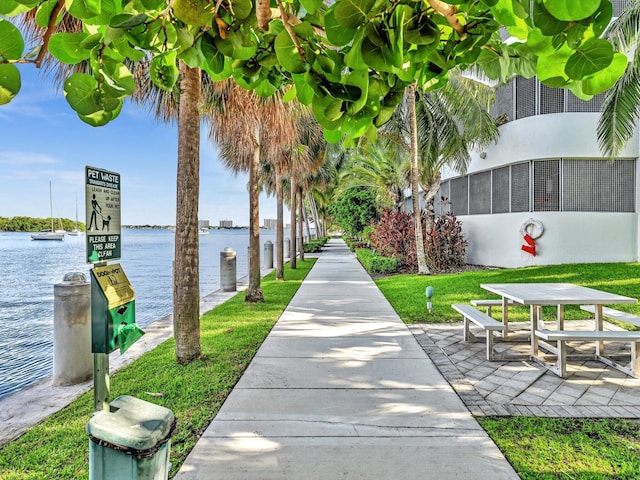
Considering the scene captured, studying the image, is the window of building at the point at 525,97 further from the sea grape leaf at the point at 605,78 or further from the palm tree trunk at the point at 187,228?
the sea grape leaf at the point at 605,78

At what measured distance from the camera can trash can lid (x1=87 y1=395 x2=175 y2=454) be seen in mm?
1697

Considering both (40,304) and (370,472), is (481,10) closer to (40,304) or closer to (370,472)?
(370,472)

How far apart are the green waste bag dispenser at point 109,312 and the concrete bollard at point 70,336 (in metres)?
2.01

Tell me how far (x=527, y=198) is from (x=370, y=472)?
13412 millimetres

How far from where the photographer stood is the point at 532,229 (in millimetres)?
13492

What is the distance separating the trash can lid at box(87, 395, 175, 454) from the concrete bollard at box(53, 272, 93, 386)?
128 inches

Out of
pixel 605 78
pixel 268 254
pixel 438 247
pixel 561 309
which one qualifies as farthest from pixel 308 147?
pixel 605 78

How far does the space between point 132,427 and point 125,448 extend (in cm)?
9

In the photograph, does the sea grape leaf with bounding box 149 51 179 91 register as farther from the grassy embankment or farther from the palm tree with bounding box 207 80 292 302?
the palm tree with bounding box 207 80 292 302

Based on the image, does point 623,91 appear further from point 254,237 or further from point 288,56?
point 288,56

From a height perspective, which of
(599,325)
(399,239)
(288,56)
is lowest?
(599,325)

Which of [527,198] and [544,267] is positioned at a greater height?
[527,198]

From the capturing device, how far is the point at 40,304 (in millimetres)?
12242

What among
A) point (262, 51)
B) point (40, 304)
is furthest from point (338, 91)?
point (40, 304)
